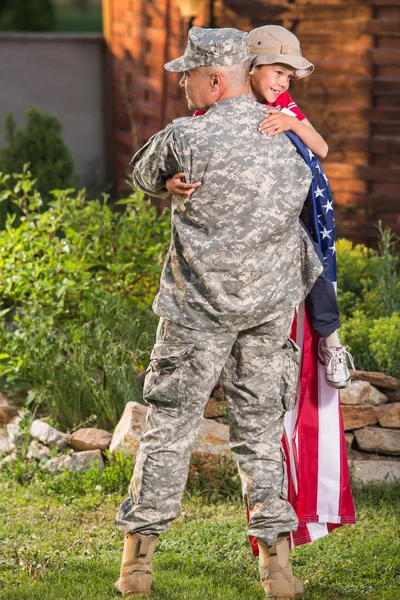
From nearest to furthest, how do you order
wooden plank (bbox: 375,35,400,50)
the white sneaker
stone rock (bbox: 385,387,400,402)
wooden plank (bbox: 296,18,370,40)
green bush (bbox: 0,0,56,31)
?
the white sneaker → stone rock (bbox: 385,387,400,402) → wooden plank (bbox: 375,35,400,50) → wooden plank (bbox: 296,18,370,40) → green bush (bbox: 0,0,56,31)

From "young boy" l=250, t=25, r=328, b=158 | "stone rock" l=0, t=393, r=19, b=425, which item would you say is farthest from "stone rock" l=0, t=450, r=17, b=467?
"young boy" l=250, t=25, r=328, b=158

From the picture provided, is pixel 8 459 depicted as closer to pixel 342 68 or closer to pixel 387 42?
pixel 342 68

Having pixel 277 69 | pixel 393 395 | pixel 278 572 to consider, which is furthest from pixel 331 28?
pixel 278 572

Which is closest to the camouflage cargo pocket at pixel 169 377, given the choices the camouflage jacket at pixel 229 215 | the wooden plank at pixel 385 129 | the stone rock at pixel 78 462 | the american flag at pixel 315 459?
the camouflage jacket at pixel 229 215

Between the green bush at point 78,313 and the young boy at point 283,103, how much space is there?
1.88m

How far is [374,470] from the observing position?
499cm

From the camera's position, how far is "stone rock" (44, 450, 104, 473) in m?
5.10

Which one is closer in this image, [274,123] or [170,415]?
[274,123]

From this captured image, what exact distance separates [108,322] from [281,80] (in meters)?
2.49

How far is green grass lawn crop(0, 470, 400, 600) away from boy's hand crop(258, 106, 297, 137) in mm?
1805

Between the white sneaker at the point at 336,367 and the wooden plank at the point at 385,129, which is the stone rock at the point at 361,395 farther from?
the wooden plank at the point at 385,129

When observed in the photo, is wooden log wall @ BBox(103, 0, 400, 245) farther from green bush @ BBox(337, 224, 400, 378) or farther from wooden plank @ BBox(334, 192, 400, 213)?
green bush @ BBox(337, 224, 400, 378)

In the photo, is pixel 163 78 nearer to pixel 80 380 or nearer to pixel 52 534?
pixel 80 380

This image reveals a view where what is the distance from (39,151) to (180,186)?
6.04 metres
